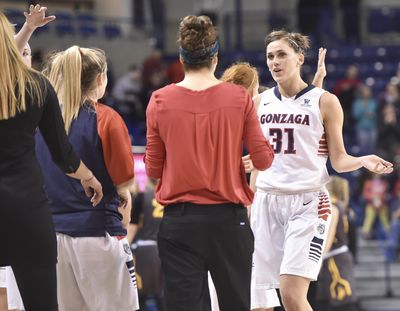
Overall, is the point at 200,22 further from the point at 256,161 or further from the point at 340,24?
the point at 340,24

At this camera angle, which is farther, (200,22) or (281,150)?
(281,150)

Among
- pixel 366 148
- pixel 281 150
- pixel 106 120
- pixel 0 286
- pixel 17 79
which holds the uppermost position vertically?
pixel 17 79

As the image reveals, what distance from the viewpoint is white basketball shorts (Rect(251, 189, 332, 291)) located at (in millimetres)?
6090

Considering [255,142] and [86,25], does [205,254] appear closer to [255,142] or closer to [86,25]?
[255,142]

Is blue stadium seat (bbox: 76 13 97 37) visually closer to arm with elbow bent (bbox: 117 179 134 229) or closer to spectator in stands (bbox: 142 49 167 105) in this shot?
spectator in stands (bbox: 142 49 167 105)

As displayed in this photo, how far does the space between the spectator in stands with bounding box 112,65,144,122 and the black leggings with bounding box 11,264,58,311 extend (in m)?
14.5

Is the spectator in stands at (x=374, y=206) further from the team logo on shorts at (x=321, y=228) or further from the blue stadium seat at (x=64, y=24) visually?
the team logo on shorts at (x=321, y=228)

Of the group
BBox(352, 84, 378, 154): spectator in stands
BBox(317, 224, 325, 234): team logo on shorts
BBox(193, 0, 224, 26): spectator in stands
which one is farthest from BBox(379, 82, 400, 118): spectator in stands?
BBox(317, 224, 325, 234): team logo on shorts

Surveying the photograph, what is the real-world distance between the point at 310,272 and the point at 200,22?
6.18 feet

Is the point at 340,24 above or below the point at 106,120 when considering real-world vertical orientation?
below

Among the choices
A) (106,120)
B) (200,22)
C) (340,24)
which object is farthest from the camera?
(340,24)

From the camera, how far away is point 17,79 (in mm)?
4469

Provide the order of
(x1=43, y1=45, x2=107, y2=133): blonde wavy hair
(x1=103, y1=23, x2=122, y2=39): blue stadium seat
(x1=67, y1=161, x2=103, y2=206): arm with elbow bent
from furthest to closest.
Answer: (x1=103, y1=23, x2=122, y2=39): blue stadium seat → (x1=43, y1=45, x2=107, y2=133): blonde wavy hair → (x1=67, y1=161, x2=103, y2=206): arm with elbow bent

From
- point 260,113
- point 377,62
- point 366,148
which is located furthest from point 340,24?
point 260,113
